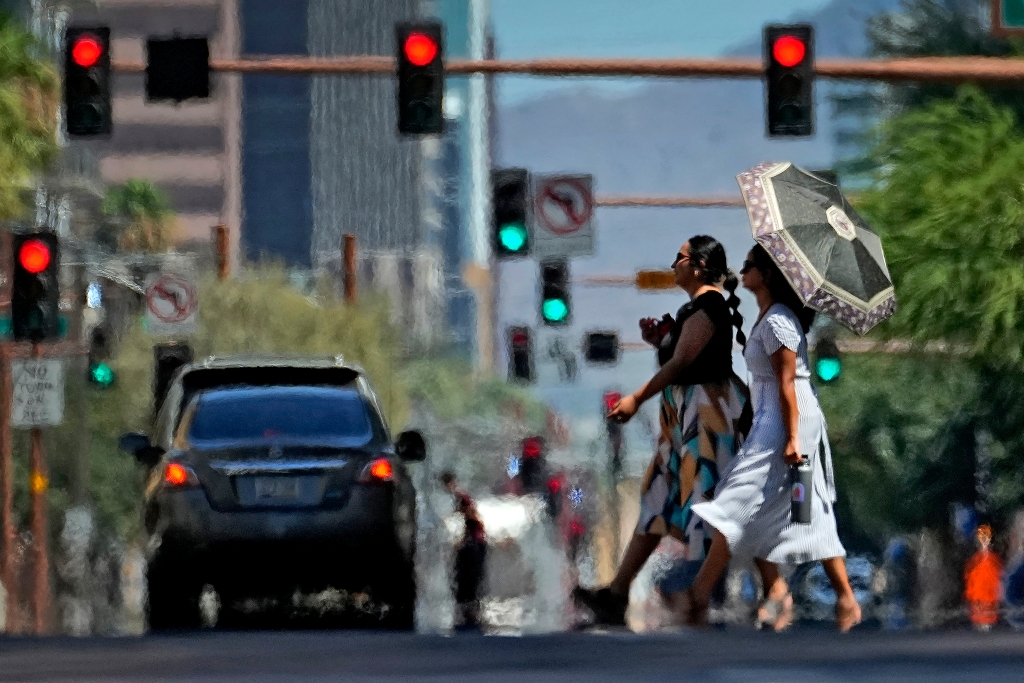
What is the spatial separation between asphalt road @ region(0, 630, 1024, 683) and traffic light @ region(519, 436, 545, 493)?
40459mm

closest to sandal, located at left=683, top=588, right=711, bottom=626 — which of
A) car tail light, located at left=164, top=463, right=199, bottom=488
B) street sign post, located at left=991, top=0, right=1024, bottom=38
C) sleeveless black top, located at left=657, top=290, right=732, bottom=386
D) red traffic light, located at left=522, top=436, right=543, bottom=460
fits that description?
sleeveless black top, located at left=657, top=290, right=732, bottom=386

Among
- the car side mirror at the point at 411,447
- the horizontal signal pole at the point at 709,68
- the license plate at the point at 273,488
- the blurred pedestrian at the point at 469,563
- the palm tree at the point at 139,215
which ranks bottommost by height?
the blurred pedestrian at the point at 469,563

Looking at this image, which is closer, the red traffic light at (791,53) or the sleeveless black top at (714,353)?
the sleeveless black top at (714,353)

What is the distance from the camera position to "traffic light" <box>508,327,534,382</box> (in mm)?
40562

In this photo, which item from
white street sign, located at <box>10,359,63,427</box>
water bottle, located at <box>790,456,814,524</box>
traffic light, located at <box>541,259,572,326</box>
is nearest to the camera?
water bottle, located at <box>790,456,814,524</box>

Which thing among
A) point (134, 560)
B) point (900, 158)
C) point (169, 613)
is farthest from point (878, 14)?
point (169, 613)

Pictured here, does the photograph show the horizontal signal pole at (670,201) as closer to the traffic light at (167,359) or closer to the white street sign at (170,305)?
the traffic light at (167,359)

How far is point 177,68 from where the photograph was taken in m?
18.6

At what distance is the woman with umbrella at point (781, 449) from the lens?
1089 centimetres

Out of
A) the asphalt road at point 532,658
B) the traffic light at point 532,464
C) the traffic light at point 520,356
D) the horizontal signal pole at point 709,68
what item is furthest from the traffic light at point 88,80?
the traffic light at point 532,464

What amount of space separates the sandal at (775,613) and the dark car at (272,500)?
296cm

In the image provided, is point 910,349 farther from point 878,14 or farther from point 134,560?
point 134,560

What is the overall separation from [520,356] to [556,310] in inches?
406

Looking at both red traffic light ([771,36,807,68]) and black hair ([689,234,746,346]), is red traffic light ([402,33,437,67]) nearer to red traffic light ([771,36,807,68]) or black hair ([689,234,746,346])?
red traffic light ([771,36,807,68])
